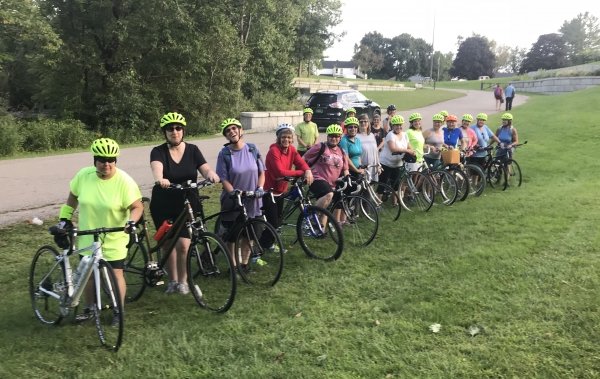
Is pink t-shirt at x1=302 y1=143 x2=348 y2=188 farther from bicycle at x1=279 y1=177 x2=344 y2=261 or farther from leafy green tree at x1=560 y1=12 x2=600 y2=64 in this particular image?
leafy green tree at x1=560 y1=12 x2=600 y2=64

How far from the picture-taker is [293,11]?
28859 mm

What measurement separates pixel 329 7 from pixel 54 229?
137ft

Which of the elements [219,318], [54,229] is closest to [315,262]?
[219,318]

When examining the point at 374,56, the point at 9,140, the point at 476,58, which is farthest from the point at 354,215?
the point at 476,58

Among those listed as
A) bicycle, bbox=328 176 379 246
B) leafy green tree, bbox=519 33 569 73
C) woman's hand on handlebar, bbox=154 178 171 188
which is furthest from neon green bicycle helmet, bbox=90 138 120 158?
leafy green tree, bbox=519 33 569 73

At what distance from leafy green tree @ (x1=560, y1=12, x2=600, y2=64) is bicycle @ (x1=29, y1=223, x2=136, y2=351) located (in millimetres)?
101656

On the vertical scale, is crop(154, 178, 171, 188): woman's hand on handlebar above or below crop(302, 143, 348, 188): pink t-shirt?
above

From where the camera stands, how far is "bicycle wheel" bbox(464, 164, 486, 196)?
32.9 ft

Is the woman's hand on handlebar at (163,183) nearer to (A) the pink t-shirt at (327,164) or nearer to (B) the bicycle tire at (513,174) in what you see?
(A) the pink t-shirt at (327,164)

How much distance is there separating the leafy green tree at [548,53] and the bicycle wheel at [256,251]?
96445mm

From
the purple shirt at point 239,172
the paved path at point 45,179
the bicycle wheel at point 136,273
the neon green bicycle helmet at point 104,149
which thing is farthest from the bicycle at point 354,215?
the paved path at point 45,179

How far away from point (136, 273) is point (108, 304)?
869 mm

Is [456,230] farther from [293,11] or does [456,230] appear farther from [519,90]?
[519,90]

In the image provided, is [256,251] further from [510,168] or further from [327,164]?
[510,168]
